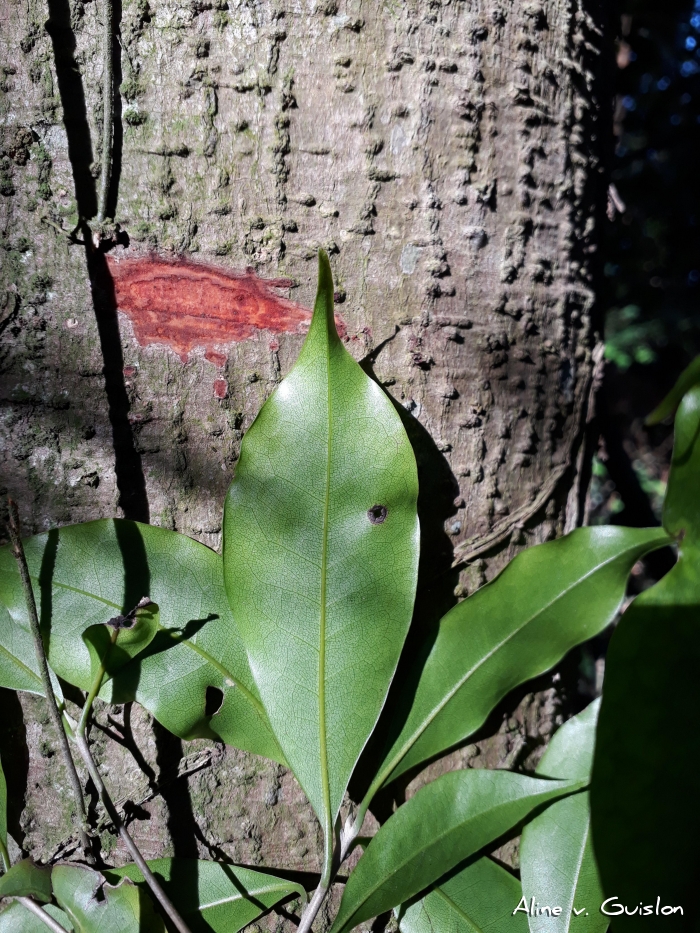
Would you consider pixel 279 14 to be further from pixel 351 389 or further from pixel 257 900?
pixel 257 900

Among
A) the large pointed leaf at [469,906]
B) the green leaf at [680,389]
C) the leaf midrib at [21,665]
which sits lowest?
the large pointed leaf at [469,906]

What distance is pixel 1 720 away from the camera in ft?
1.76

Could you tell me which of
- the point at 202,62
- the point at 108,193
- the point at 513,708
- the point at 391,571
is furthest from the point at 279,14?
the point at 513,708

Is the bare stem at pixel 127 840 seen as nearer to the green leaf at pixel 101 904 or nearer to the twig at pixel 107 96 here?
the green leaf at pixel 101 904

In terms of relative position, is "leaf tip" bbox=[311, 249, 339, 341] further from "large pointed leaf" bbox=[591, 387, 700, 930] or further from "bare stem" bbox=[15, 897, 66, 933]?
"bare stem" bbox=[15, 897, 66, 933]

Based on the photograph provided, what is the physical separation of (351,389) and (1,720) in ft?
1.23

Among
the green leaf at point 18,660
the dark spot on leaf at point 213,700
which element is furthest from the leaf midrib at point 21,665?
the dark spot on leaf at point 213,700

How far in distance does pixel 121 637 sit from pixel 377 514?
8.0 inches

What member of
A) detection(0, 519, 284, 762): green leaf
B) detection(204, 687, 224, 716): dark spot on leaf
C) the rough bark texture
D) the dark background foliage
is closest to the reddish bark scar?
the rough bark texture

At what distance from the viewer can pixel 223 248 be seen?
→ 0.53 m

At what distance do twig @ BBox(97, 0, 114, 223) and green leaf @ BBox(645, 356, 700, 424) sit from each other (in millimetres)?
456

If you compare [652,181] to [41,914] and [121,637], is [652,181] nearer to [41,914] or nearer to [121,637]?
[121,637]

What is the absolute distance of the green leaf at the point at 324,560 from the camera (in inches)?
19.5

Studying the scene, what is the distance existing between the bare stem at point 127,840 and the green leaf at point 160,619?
0.15 feet
